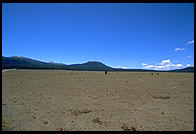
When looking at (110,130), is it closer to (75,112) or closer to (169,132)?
(169,132)

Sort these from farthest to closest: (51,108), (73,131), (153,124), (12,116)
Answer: (51,108), (12,116), (153,124), (73,131)

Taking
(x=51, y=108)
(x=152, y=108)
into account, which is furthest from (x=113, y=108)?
(x=51, y=108)

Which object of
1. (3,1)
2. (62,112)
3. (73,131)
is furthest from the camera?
(62,112)

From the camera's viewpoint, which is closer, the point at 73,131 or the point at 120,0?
the point at 120,0

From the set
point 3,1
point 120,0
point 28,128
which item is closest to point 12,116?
point 28,128

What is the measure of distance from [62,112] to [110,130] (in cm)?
389

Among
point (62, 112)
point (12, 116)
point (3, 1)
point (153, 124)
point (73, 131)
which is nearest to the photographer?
point (3, 1)

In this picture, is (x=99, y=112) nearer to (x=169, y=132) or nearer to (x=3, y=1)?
(x=169, y=132)

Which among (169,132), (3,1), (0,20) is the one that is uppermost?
(3,1)

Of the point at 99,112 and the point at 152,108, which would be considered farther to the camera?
the point at 152,108

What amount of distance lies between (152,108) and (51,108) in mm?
6652

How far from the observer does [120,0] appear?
6590 millimetres

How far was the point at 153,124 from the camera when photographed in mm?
8695

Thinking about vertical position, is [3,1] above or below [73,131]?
above
